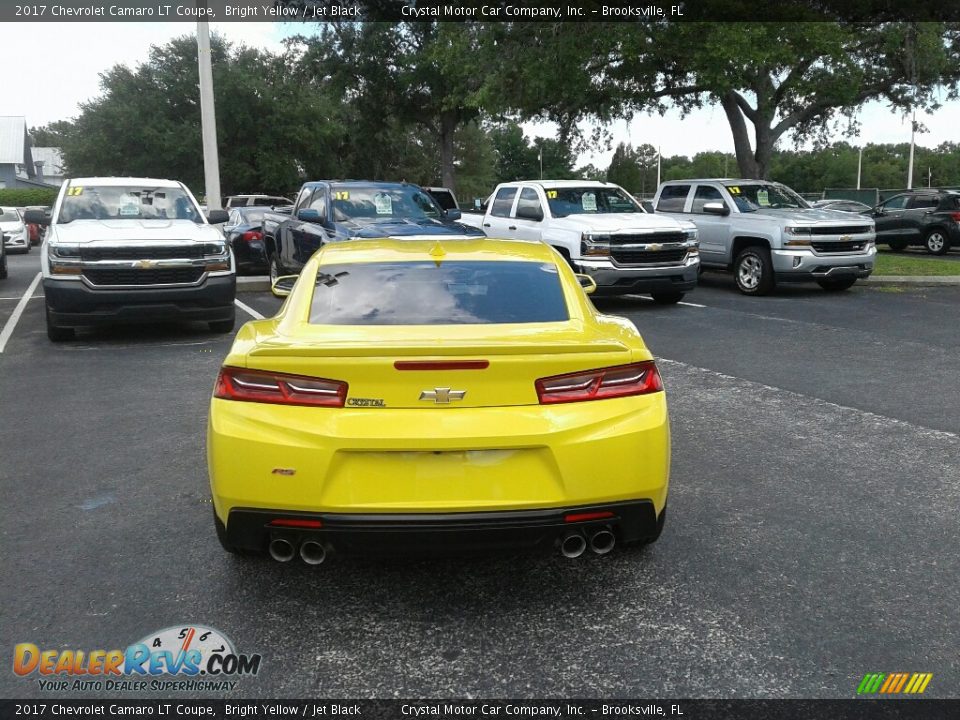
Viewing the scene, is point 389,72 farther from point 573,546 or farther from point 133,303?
point 573,546

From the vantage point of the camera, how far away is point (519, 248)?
509 cm

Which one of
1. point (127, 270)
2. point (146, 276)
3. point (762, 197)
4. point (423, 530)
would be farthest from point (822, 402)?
point (762, 197)

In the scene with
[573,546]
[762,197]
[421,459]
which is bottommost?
[573,546]

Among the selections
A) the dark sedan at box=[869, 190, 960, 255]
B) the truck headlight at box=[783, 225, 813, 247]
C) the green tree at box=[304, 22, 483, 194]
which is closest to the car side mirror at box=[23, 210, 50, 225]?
the truck headlight at box=[783, 225, 813, 247]

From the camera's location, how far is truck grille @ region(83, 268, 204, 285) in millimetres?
10195

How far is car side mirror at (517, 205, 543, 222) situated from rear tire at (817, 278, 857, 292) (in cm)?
486

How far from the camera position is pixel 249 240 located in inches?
724

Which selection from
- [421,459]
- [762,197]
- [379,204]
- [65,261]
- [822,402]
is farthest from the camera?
[762,197]

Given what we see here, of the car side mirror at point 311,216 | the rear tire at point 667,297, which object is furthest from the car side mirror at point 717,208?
the car side mirror at point 311,216

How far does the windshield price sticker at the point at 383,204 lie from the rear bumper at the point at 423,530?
33.1ft

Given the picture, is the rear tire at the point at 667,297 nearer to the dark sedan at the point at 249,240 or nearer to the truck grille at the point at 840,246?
the truck grille at the point at 840,246

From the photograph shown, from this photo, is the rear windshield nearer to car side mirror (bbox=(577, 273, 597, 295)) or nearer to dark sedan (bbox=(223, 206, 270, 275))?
car side mirror (bbox=(577, 273, 597, 295))

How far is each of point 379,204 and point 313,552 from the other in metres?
10.3

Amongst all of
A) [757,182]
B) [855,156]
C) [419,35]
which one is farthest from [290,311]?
[855,156]
